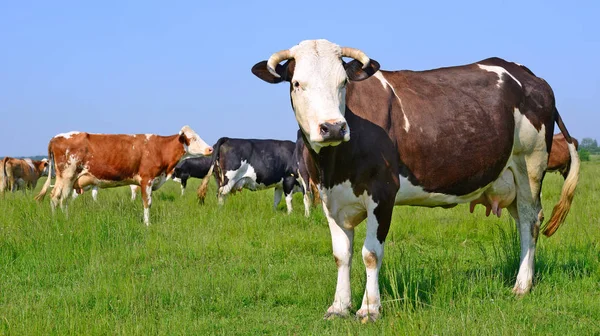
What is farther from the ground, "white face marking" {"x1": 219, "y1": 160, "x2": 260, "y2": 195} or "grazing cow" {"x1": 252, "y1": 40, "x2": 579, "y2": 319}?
"grazing cow" {"x1": 252, "y1": 40, "x2": 579, "y2": 319}

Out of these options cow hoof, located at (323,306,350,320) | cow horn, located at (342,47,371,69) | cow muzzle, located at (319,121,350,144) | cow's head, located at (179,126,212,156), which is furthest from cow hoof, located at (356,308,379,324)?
cow's head, located at (179,126,212,156)

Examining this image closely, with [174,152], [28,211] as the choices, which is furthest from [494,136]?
[174,152]

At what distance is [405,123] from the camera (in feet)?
18.5

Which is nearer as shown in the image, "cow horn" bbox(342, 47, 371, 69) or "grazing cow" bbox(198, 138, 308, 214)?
"cow horn" bbox(342, 47, 371, 69)

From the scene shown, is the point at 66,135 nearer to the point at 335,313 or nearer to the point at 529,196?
the point at 335,313

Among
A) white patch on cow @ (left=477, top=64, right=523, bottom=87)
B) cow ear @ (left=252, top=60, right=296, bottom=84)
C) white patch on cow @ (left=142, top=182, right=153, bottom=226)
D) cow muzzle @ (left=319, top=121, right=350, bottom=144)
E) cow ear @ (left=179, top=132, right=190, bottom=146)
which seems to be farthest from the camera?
cow ear @ (left=179, top=132, right=190, bottom=146)

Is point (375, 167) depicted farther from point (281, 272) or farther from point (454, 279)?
point (281, 272)

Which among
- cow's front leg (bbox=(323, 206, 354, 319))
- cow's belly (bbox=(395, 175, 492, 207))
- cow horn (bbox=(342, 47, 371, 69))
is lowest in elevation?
cow's front leg (bbox=(323, 206, 354, 319))

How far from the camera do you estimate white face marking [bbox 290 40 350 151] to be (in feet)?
15.9

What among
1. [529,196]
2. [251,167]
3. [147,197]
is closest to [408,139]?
[529,196]

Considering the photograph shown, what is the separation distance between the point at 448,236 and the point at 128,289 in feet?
16.7

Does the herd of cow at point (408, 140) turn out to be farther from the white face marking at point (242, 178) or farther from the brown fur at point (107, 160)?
the white face marking at point (242, 178)

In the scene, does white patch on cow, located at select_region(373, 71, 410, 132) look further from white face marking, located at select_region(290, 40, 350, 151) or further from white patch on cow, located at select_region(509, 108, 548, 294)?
white patch on cow, located at select_region(509, 108, 548, 294)

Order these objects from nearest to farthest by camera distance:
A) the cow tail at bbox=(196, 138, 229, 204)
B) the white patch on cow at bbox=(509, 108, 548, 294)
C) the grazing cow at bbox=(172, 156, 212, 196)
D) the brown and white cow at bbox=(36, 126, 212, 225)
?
the white patch on cow at bbox=(509, 108, 548, 294), the brown and white cow at bbox=(36, 126, 212, 225), the cow tail at bbox=(196, 138, 229, 204), the grazing cow at bbox=(172, 156, 212, 196)
